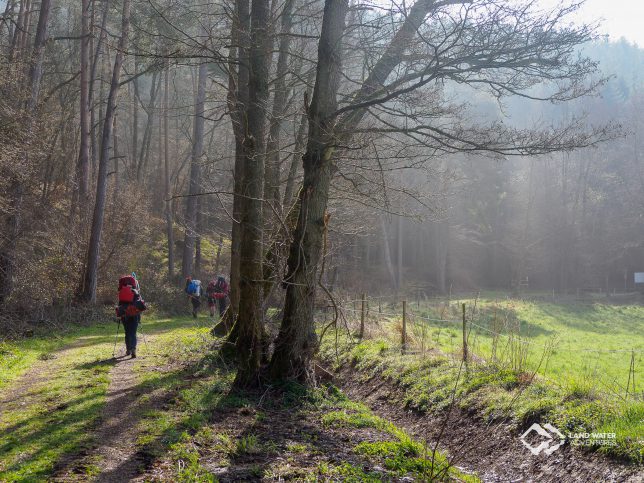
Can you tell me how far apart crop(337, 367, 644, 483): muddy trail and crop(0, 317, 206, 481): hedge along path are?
129 inches

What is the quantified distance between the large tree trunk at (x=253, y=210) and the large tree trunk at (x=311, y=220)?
21.1 inches

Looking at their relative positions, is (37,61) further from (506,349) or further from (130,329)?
(506,349)

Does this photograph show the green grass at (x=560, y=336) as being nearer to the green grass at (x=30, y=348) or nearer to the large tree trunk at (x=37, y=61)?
the green grass at (x=30, y=348)

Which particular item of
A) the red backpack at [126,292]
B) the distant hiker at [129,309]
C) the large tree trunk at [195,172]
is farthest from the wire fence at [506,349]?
the large tree trunk at [195,172]

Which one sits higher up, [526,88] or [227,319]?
[526,88]

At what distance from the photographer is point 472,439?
776 centimetres

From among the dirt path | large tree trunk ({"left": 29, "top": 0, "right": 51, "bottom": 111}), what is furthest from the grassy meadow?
large tree trunk ({"left": 29, "top": 0, "right": 51, "bottom": 111})

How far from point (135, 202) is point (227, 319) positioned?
48.5 ft

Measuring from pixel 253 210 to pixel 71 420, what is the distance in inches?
162

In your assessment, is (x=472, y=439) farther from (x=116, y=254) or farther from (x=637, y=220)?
(x=637, y=220)

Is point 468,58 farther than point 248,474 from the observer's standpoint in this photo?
Yes

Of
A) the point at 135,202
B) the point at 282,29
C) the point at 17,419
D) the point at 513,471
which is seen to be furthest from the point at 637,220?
the point at 17,419

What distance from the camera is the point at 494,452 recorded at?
23.9 feet

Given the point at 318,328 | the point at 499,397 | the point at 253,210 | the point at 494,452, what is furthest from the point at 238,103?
the point at 318,328
